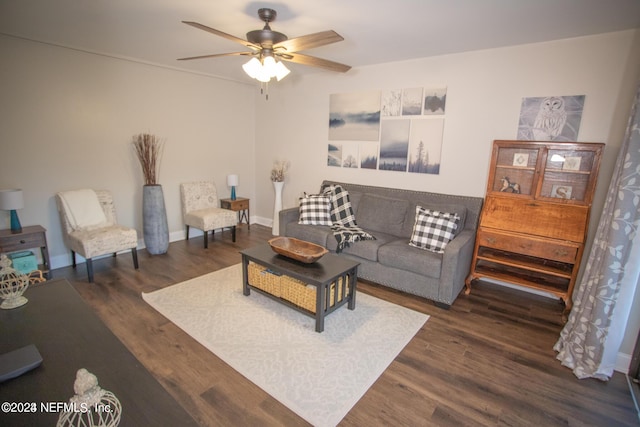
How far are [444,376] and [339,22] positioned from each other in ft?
9.21

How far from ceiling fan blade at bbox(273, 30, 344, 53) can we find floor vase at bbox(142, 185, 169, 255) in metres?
2.71

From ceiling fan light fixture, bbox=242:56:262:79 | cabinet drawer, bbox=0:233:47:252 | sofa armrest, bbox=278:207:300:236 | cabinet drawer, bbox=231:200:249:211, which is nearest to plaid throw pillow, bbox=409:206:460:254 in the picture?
sofa armrest, bbox=278:207:300:236

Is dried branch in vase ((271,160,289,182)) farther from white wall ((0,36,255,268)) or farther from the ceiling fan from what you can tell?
the ceiling fan

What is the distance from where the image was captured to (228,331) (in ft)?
8.32

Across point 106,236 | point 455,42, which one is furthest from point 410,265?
point 106,236

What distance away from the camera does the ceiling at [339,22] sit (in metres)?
2.26

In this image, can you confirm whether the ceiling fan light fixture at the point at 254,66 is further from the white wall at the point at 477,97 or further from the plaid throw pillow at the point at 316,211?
the white wall at the point at 477,97

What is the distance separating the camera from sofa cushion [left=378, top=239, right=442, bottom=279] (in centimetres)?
298

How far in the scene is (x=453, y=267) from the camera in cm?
285

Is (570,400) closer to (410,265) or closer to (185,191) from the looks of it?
(410,265)

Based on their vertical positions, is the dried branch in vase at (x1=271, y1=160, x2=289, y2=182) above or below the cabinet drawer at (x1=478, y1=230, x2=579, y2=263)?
above

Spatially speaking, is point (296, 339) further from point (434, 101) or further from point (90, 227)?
point (434, 101)

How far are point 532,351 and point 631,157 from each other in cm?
153

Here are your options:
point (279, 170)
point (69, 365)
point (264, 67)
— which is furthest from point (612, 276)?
point (279, 170)
